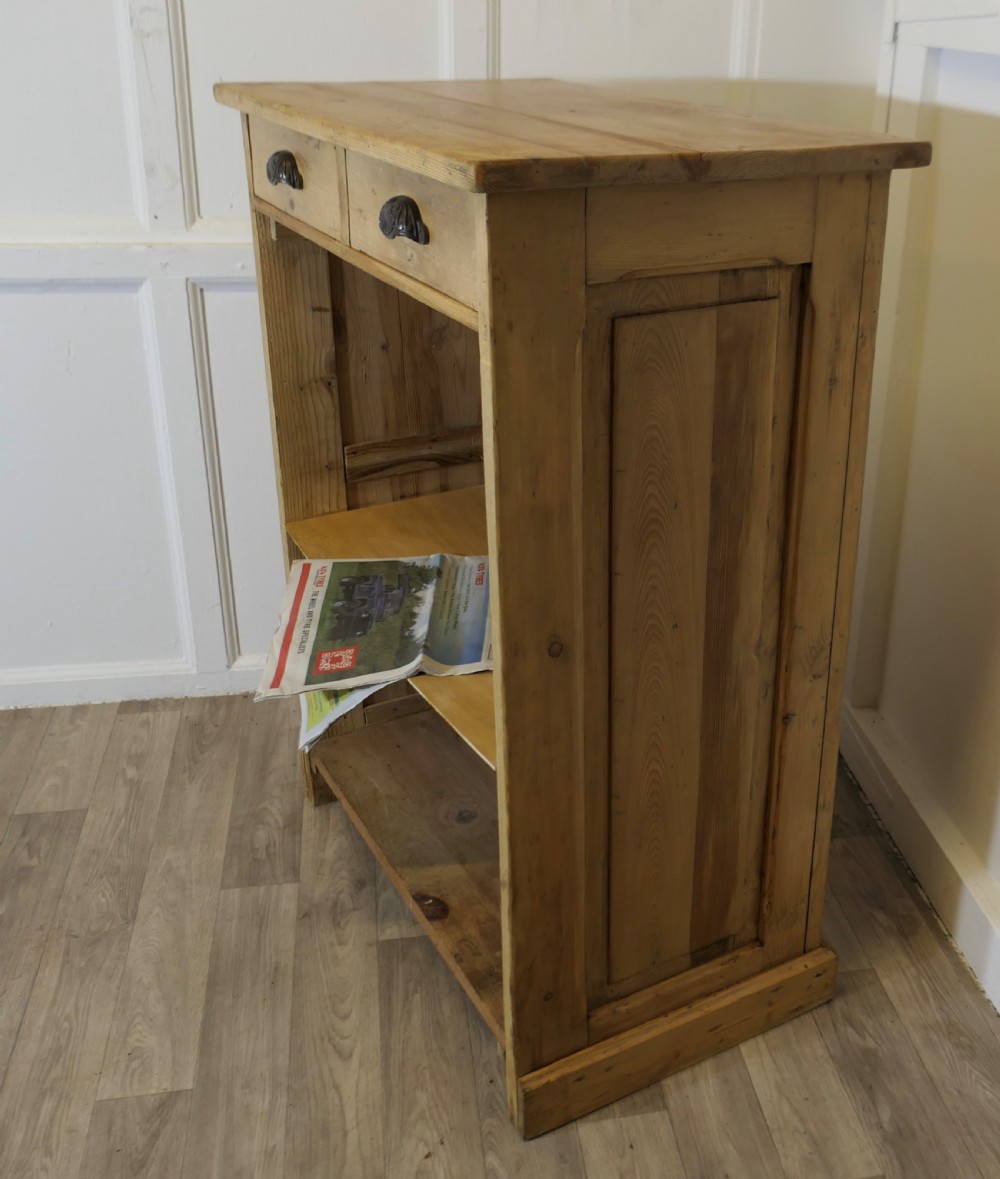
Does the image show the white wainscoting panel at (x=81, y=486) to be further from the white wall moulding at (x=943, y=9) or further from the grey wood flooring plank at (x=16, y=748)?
the white wall moulding at (x=943, y=9)

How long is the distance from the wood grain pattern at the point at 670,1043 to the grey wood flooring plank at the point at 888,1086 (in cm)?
4

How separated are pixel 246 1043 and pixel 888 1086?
2.60 feet

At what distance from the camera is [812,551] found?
1268 millimetres

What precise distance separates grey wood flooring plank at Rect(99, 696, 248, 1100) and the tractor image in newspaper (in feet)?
1.65

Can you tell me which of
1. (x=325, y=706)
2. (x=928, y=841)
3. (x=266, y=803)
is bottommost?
(x=266, y=803)

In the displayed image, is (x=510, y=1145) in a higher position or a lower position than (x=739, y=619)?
lower

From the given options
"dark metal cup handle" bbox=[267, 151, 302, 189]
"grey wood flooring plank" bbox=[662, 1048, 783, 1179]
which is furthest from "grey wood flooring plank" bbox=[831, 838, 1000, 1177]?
"dark metal cup handle" bbox=[267, 151, 302, 189]

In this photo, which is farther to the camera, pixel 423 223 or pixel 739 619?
pixel 739 619

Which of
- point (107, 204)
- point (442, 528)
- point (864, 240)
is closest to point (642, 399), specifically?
point (864, 240)

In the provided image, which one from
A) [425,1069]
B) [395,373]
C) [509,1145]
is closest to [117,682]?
[395,373]

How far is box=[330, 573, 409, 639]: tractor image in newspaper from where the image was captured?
5.07 ft

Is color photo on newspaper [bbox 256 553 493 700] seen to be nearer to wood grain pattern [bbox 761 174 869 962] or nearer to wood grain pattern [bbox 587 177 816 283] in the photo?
wood grain pattern [bbox 761 174 869 962]

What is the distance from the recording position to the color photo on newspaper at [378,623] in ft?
4.75

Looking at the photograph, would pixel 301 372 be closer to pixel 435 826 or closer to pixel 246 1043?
pixel 435 826
